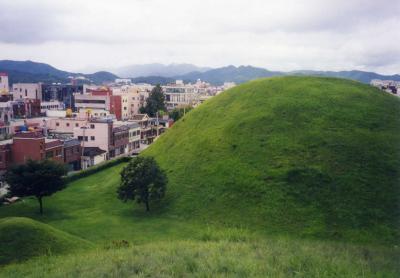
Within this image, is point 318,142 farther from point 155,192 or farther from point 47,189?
point 47,189

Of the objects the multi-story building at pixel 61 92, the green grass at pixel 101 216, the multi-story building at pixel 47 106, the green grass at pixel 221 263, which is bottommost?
the green grass at pixel 101 216

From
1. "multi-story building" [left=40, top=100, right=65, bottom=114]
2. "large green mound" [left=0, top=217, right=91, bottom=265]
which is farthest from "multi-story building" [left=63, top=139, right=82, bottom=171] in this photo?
"multi-story building" [left=40, top=100, right=65, bottom=114]

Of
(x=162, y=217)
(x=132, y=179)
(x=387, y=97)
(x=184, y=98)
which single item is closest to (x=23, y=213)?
(x=132, y=179)

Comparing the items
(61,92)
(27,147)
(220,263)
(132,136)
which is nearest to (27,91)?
(61,92)

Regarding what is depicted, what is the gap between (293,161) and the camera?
26766mm

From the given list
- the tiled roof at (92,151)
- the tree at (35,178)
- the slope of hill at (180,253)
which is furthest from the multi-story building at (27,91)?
the slope of hill at (180,253)

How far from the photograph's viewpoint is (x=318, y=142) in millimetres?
28266

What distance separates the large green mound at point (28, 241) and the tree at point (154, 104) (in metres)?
51.9

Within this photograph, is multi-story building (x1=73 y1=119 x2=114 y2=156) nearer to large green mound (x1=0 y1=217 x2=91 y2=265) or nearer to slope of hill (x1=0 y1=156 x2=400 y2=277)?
slope of hill (x1=0 y1=156 x2=400 y2=277)

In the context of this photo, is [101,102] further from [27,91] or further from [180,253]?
[180,253]

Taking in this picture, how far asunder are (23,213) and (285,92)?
2192cm

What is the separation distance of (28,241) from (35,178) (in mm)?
8688

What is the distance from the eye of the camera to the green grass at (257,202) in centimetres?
1398

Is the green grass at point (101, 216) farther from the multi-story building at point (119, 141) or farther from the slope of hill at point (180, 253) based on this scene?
the multi-story building at point (119, 141)
